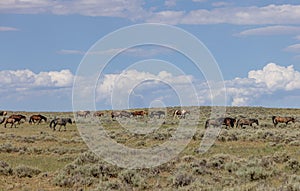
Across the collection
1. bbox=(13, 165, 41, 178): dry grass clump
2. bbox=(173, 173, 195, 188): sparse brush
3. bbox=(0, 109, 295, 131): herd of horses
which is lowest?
bbox=(13, 165, 41, 178): dry grass clump

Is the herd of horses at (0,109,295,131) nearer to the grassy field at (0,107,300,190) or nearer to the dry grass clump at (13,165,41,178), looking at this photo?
the grassy field at (0,107,300,190)

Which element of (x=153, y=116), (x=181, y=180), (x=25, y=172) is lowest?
(x=25, y=172)

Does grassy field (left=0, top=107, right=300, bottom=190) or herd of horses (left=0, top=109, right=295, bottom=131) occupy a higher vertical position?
herd of horses (left=0, top=109, right=295, bottom=131)

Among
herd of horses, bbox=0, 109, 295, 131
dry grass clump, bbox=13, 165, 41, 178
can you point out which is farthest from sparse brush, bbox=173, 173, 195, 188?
herd of horses, bbox=0, 109, 295, 131

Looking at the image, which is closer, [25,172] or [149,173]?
[149,173]

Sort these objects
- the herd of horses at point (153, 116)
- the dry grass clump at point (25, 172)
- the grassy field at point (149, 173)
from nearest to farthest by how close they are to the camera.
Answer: the grassy field at point (149, 173) < the dry grass clump at point (25, 172) < the herd of horses at point (153, 116)

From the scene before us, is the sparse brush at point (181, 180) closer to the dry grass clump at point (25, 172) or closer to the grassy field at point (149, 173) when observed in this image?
the grassy field at point (149, 173)

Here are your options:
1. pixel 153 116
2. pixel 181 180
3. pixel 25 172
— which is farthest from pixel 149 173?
pixel 153 116

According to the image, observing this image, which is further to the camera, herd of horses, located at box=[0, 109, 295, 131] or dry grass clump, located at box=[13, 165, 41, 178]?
herd of horses, located at box=[0, 109, 295, 131]

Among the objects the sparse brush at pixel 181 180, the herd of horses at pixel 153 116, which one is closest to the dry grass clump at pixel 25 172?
the sparse brush at pixel 181 180

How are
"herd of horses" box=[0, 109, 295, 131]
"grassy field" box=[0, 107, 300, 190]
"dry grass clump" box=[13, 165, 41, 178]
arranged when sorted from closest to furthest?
1. "grassy field" box=[0, 107, 300, 190]
2. "dry grass clump" box=[13, 165, 41, 178]
3. "herd of horses" box=[0, 109, 295, 131]

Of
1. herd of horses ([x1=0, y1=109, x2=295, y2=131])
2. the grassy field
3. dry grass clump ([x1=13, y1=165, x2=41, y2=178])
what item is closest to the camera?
the grassy field

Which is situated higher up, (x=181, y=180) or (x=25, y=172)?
(x=181, y=180)

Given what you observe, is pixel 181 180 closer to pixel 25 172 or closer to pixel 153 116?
pixel 25 172
